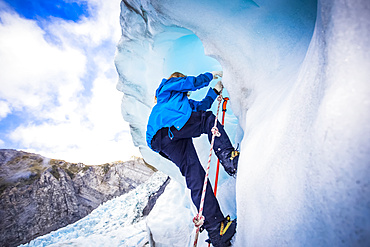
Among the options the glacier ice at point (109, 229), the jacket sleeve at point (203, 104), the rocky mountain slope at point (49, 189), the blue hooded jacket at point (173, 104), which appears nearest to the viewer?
the blue hooded jacket at point (173, 104)

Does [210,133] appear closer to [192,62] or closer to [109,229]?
[192,62]

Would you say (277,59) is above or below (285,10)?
below

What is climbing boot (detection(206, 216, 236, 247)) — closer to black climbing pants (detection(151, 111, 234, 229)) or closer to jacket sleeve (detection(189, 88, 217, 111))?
black climbing pants (detection(151, 111, 234, 229))

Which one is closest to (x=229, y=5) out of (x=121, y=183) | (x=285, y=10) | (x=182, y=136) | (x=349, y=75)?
(x=285, y=10)

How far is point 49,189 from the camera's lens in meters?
14.0

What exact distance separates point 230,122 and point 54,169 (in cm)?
1836

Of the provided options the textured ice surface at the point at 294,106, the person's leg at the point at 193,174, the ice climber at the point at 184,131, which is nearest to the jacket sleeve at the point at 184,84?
the ice climber at the point at 184,131

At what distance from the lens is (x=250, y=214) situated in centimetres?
105

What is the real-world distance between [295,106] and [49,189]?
739 inches

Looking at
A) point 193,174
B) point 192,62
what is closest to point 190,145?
point 193,174

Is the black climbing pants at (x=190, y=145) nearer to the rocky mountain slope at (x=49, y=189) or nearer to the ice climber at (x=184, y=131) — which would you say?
the ice climber at (x=184, y=131)

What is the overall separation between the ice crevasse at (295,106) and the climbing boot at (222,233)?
0.84 ft

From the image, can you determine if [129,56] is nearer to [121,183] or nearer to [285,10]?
[285,10]

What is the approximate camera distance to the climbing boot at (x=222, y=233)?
4.52 feet
